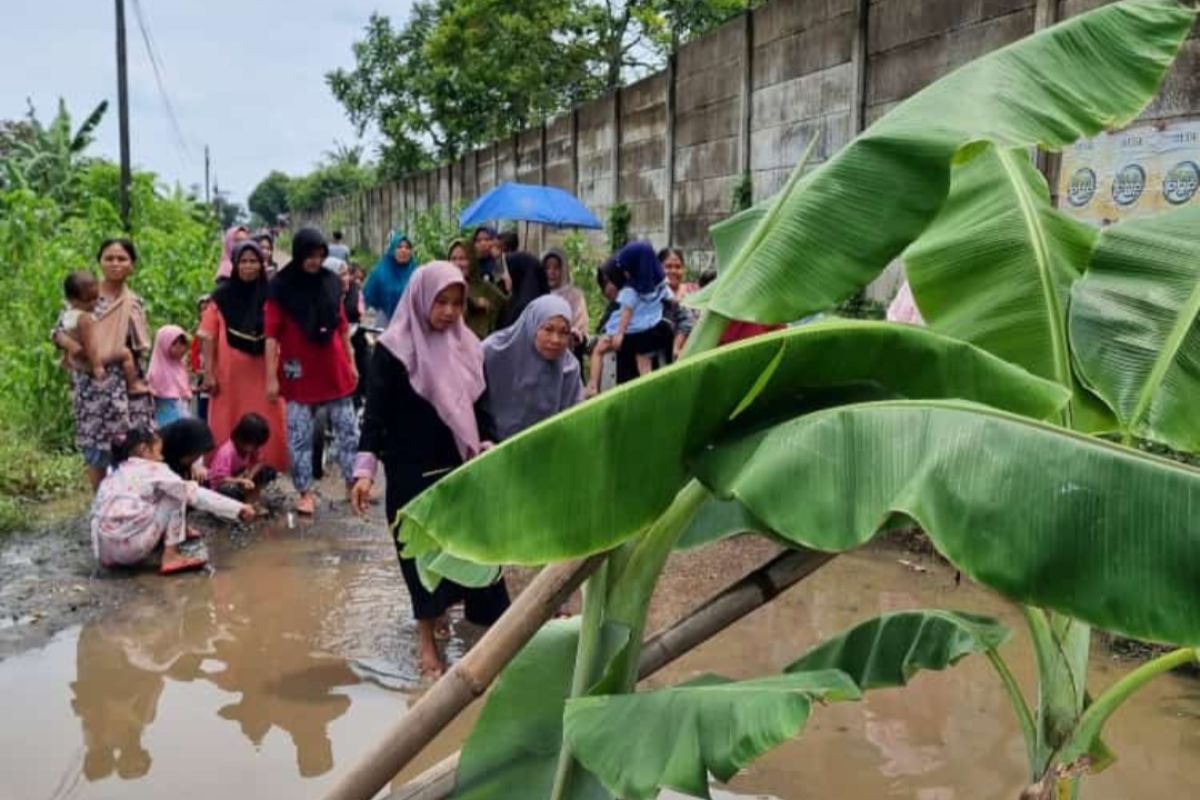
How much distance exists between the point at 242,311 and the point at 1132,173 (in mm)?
5036

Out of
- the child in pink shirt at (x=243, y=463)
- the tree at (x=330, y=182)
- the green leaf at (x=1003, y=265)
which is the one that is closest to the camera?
the green leaf at (x=1003, y=265)

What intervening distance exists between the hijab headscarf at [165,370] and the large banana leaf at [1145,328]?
5996 millimetres

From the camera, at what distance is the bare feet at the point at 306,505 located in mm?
6996

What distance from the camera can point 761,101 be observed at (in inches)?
376

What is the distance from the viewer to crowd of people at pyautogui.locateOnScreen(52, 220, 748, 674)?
450cm

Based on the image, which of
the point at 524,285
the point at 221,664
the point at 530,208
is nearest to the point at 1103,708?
Answer: the point at 221,664

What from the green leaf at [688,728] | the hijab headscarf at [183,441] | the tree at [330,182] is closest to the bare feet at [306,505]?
the hijab headscarf at [183,441]

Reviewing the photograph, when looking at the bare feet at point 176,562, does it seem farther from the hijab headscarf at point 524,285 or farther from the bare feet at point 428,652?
the hijab headscarf at point 524,285

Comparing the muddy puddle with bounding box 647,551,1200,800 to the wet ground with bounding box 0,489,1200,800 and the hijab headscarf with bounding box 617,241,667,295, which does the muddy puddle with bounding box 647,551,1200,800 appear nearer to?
the wet ground with bounding box 0,489,1200,800

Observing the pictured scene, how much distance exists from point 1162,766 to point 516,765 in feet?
8.67

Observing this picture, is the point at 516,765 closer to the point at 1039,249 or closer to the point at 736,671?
the point at 1039,249

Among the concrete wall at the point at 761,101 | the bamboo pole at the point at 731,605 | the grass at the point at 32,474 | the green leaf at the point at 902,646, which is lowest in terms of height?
the grass at the point at 32,474

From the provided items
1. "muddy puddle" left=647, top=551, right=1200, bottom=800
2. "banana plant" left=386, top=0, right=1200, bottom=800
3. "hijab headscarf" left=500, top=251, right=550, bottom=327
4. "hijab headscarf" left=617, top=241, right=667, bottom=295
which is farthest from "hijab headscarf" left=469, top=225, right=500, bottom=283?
"banana plant" left=386, top=0, right=1200, bottom=800

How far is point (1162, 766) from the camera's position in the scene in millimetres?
3703
